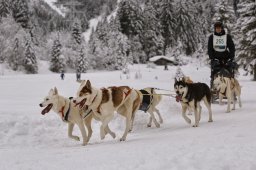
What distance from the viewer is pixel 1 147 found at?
8.48 meters

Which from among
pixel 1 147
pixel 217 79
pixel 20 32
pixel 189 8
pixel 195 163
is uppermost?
pixel 189 8

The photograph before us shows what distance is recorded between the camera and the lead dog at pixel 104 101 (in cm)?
742

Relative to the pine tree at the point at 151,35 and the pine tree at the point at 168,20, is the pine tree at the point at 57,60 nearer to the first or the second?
the pine tree at the point at 151,35

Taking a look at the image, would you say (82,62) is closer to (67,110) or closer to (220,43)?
(220,43)

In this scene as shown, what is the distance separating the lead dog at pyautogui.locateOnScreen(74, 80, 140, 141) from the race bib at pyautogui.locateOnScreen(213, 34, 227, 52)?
5.34 m

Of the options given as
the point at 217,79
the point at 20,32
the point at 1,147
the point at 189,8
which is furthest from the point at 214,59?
the point at 189,8

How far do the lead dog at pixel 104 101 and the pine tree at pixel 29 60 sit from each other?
6644cm

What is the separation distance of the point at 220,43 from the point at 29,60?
63.0 metres

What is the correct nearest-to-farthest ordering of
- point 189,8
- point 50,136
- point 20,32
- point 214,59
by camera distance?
point 50,136 → point 214,59 → point 20,32 → point 189,8

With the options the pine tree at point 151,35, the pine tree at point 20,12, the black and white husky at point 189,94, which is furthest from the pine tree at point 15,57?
the black and white husky at point 189,94

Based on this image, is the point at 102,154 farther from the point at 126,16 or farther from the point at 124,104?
the point at 126,16

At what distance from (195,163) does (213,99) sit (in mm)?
9398

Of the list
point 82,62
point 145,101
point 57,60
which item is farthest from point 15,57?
point 145,101

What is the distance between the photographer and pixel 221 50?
1289 centimetres
